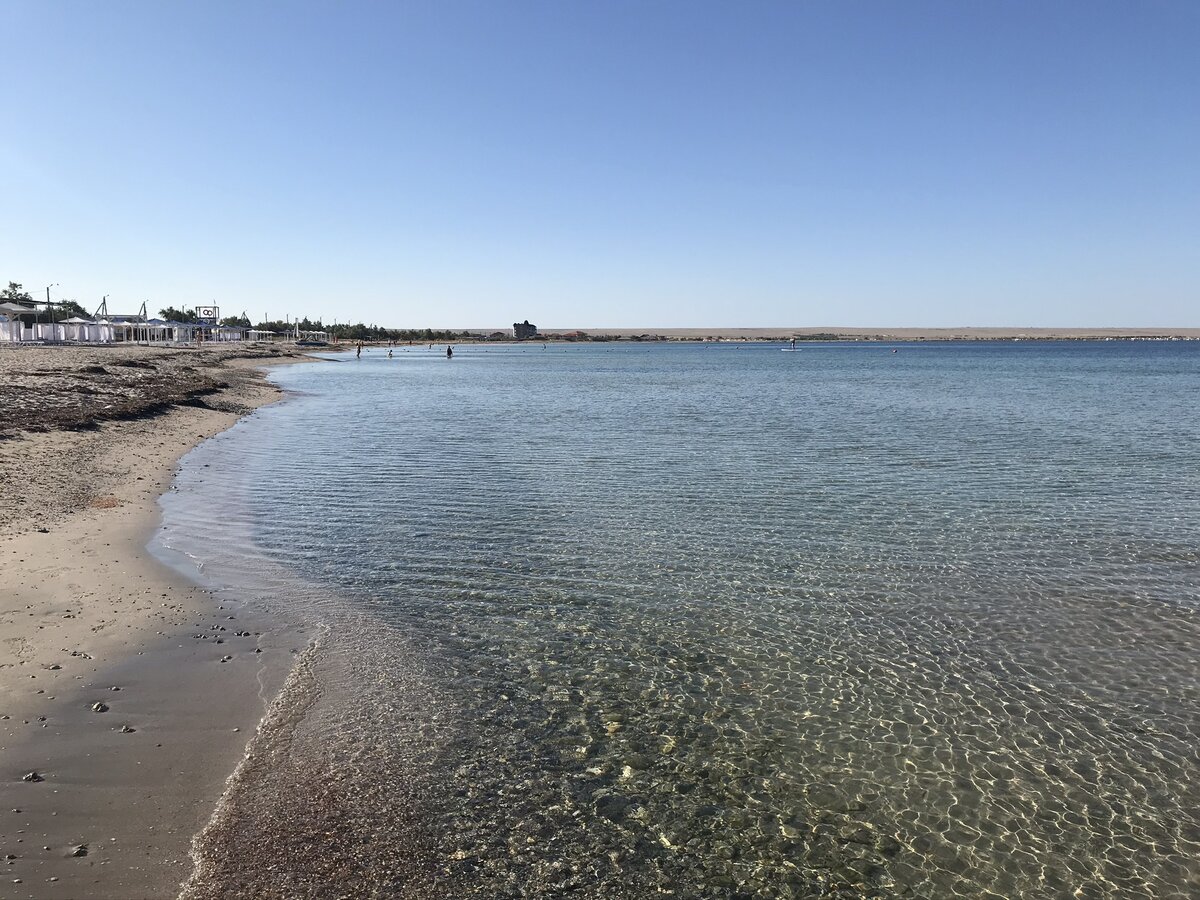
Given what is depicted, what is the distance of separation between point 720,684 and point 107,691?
19.3 ft

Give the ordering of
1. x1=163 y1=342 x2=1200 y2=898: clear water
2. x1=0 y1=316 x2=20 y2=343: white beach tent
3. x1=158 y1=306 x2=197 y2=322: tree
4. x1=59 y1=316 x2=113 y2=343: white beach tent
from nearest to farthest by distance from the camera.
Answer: x1=163 y1=342 x2=1200 y2=898: clear water
x1=0 y1=316 x2=20 y2=343: white beach tent
x1=59 y1=316 x2=113 y2=343: white beach tent
x1=158 y1=306 x2=197 y2=322: tree

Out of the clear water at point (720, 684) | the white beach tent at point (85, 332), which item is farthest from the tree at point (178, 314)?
the clear water at point (720, 684)

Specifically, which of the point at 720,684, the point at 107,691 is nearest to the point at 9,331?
the point at 107,691

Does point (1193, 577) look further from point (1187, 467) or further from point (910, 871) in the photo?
point (1187, 467)

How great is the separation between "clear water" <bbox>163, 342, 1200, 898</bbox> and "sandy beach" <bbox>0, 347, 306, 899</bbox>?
1.50ft

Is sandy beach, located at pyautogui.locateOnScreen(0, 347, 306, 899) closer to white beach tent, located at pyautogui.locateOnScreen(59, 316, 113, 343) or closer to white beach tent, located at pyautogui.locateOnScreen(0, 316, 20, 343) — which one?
white beach tent, located at pyautogui.locateOnScreen(0, 316, 20, 343)

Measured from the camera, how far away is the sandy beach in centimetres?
494

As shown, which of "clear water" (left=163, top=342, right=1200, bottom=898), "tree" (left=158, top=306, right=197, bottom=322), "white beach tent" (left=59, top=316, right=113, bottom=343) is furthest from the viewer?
"tree" (left=158, top=306, right=197, bottom=322)

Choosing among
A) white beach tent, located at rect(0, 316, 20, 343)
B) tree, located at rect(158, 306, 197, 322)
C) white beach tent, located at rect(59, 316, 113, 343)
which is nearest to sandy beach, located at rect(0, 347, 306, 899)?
white beach tent, located at rect(0, 316, 20, 343)

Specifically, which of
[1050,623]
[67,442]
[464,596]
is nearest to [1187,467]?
[1050,623]

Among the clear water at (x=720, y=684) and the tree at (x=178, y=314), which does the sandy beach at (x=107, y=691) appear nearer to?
the clear water at (x=720, y=684)

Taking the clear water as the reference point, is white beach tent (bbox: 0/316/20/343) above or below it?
above

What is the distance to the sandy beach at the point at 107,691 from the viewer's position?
4.94m

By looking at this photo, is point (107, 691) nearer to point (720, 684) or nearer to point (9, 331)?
point (720, 684)
